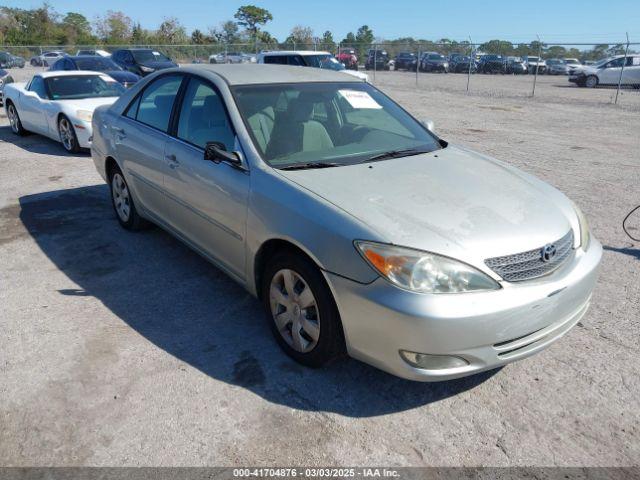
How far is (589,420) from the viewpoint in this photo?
9.05ft

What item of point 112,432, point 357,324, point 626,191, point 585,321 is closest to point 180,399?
point 112,432

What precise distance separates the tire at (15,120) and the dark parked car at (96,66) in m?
4.11

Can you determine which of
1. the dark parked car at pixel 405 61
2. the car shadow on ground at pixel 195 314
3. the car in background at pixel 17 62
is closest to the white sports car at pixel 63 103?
the car shadow on ground at pixel 195 314

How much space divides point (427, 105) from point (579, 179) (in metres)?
10.7

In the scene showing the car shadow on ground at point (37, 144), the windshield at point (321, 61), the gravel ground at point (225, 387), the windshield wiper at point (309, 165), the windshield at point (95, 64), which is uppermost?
the windshield at point (321, 61)

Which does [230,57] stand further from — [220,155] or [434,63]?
[220,155]

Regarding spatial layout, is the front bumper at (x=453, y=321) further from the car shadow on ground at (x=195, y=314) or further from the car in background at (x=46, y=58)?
the car in background at (x=46, y=58)

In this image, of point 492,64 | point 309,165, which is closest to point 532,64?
point 492,64

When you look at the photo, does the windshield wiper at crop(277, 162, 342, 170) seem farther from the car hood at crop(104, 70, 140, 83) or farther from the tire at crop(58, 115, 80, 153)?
the car hood at crop(104, 70, 140, 83)

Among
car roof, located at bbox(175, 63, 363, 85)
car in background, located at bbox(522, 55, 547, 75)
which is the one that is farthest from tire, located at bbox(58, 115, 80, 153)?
car in background, located at bbox(522, 55, 547, 75)

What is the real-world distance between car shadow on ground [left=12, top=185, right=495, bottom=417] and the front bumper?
0.35 metres

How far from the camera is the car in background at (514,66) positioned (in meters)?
37.6

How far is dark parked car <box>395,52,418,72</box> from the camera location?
4069 cm

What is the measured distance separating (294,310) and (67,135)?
24.7ft
